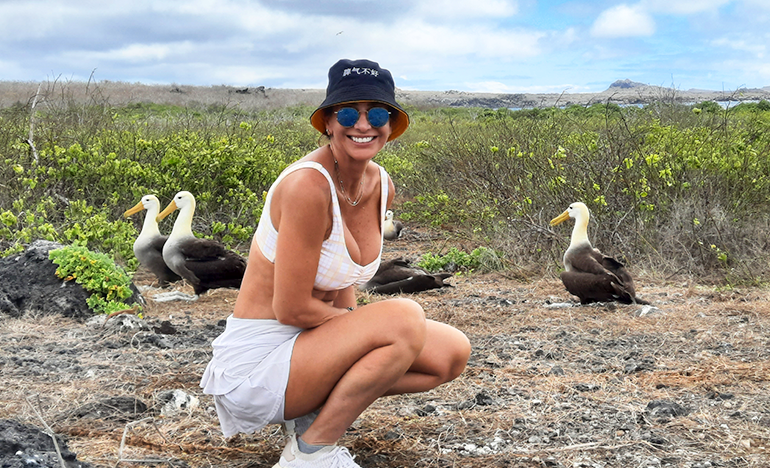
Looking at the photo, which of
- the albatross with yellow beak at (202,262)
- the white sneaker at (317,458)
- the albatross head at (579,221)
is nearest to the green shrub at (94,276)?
the albatross with yellow beak at (202,262)

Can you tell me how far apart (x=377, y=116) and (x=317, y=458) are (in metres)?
1.17

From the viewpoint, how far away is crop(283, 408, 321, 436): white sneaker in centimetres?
261

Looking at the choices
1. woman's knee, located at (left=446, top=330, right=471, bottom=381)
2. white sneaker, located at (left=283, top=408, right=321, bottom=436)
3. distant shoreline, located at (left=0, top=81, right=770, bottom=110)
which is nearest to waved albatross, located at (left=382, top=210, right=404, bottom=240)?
distant shoreline, located at (left=0, top=81, right=770, bottom=110)

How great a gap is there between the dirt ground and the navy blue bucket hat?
4.44ft

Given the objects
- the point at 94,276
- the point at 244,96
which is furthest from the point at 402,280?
the point at 244,96

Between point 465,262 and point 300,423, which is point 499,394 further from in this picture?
point 465,262

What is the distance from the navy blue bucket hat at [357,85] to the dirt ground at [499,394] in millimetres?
1352

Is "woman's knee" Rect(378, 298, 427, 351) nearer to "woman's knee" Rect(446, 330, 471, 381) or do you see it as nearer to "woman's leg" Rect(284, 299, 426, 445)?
"woman's leg" Rect(284, 299, 426, 445)

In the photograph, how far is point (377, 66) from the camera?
253 cm

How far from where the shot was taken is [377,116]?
2.49 m

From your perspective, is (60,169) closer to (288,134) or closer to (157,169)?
(157,169)

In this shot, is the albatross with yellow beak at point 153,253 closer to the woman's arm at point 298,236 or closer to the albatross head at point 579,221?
the albatross head at point 579,221

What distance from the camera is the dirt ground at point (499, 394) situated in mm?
2881

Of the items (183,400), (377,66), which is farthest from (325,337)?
(183,400)
